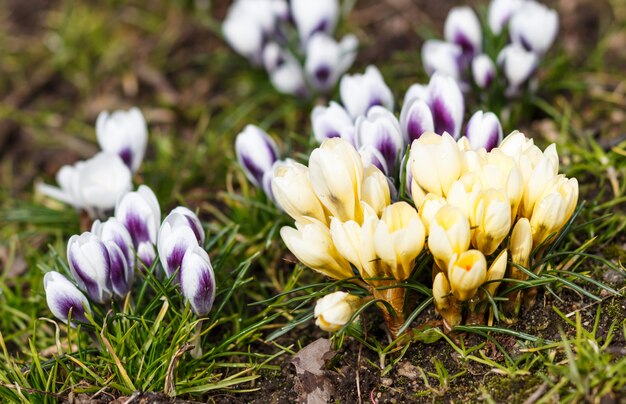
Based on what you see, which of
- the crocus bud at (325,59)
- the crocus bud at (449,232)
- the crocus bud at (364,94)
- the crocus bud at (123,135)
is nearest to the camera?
the crocus bud at (449,232)

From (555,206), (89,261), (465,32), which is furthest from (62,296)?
(465,32)

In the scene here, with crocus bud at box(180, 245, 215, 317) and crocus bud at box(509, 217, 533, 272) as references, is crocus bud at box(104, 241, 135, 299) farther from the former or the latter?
crocus bud at box(509, 217, 533, 272)

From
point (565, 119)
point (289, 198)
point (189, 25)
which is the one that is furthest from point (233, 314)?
point (189, 25)

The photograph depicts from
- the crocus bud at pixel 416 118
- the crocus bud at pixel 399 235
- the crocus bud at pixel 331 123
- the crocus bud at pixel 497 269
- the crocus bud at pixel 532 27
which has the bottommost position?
the crocus bud at pixel 497 269

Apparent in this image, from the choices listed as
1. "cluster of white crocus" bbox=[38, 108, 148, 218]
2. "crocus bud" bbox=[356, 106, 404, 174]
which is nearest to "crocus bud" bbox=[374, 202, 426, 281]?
"crocus bud" bbox=[356, 106, 404, 174]

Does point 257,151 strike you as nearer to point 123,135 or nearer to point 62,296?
point 123,135

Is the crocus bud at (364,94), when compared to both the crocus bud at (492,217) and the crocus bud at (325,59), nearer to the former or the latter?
the crocus bud at (325,59)

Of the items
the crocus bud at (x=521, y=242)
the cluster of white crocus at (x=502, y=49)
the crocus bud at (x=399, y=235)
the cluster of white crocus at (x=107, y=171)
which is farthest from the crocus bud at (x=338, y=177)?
the cluster of white crocus at (x=502, y=49)

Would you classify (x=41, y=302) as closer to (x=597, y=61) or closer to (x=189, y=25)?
(x=189, y=25)
